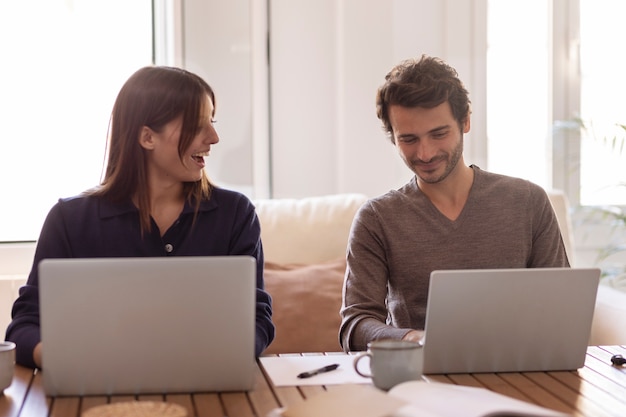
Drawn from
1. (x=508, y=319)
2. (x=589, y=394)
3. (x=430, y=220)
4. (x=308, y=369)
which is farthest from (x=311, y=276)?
(x=589, y=394)

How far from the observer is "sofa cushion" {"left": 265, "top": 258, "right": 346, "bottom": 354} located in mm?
2721

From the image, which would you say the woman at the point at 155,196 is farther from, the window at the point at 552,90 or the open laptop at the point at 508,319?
the window at the point at 552,90

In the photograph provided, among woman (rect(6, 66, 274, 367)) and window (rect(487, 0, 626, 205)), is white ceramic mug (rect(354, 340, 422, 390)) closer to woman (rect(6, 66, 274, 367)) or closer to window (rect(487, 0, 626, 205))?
woman (rect(6, 66, 274, 367))

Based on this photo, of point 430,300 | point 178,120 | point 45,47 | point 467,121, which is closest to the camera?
point 430,300

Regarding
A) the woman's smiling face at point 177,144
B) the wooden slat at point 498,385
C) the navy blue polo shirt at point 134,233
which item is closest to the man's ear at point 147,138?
the woman's smiling face at point 177,144

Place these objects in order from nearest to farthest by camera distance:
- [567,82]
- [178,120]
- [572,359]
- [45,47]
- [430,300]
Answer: [430,300]
[572,359]
[178,120]
[45,47]
[567,82]

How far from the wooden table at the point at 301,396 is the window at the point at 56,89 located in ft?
5.94

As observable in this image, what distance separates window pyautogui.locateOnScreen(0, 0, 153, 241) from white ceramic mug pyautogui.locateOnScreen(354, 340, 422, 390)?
215cm

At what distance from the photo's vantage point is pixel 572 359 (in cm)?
165

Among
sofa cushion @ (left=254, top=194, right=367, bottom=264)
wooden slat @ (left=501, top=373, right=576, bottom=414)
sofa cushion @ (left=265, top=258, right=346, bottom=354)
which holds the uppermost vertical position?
sofa cushion @ (left=254, top=194, right=367, bottom=264)

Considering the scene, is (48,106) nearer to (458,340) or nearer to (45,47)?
→ (45,47)

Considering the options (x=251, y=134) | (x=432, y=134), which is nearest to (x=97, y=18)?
(x=251, y=134)

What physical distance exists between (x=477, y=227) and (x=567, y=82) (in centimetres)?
189

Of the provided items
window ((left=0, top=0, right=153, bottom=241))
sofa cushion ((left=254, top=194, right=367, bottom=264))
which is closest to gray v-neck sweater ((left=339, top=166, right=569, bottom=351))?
sofa cushion ((left=254, top=194, right=367, bottom=264))
